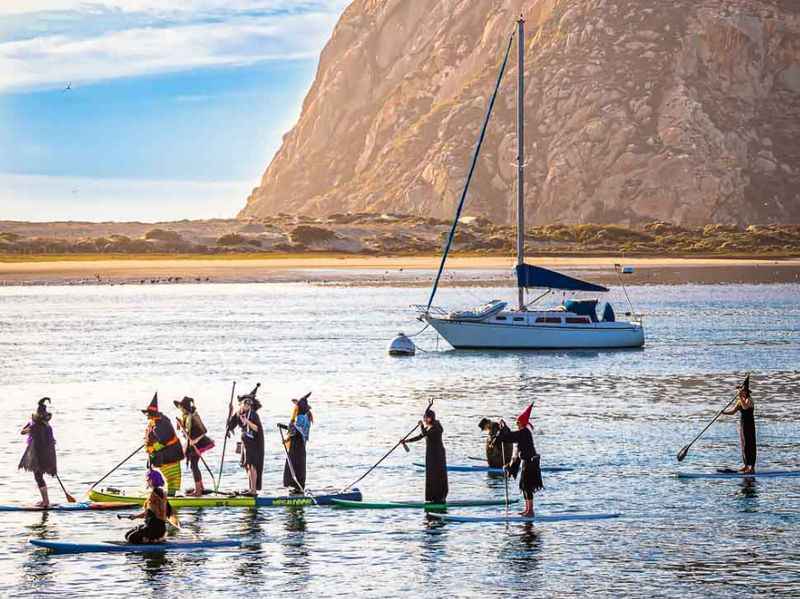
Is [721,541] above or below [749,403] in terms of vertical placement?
below

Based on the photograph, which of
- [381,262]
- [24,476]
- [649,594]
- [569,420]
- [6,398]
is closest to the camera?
[649,594]

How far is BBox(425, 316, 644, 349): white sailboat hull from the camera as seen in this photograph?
68562 mm

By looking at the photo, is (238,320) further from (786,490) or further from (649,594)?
(649,594)

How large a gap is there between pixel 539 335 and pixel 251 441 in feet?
128

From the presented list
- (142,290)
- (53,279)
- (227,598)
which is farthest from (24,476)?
(53,279)

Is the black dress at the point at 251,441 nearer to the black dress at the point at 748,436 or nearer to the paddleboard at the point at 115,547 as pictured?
the paddleboard at the point at 115,547

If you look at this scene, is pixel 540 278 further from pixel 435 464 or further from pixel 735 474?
pixel 435 464

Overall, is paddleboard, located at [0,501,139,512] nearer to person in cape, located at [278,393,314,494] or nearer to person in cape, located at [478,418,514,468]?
person in cape, located at [278,393,314,494]

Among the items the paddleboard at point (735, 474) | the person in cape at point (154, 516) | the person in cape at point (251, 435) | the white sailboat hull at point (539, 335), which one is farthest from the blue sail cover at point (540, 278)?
the person in cape at point (154, 516)

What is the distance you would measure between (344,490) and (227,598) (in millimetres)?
7930

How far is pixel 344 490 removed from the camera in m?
32.4

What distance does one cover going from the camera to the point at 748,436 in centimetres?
3425

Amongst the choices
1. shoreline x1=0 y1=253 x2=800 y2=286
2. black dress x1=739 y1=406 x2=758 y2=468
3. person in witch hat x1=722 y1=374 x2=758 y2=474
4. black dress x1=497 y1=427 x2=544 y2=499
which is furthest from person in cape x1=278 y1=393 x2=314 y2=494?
shoreline x1=0 y1=253 x2=800 y2=286

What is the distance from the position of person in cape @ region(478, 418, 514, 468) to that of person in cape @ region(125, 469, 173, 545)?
6.50 m
